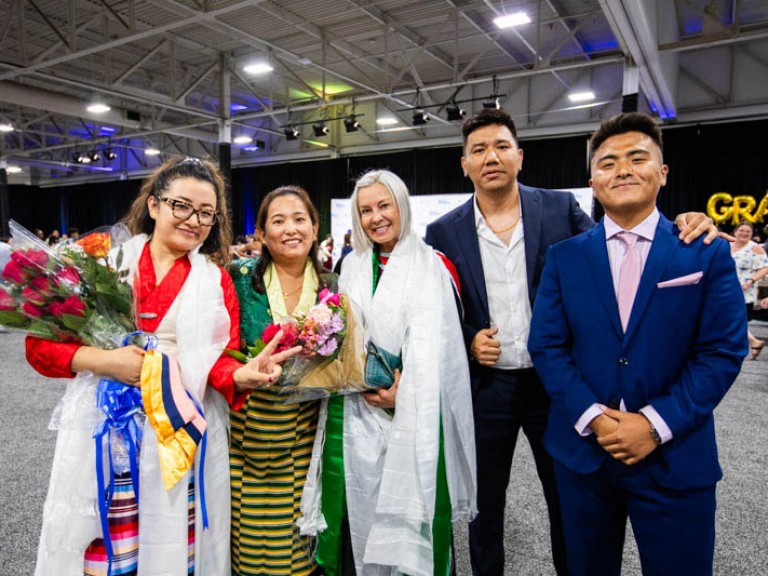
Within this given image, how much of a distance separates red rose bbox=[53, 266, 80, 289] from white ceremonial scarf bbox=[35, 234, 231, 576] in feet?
0.41

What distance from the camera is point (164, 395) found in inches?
49.5

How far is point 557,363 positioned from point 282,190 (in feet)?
3.35

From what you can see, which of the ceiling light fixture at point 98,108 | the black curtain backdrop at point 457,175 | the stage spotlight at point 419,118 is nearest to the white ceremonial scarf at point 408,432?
the black curtain backdrop at point 457,175

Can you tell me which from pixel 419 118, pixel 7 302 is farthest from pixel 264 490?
pixel 419 118

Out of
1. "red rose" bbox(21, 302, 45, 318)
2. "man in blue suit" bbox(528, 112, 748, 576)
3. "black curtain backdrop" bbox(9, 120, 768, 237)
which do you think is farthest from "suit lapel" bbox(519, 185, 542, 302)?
"black curtain backdrop" bbox(9, 120, 768, 237)

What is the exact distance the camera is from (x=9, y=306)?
4.17ft

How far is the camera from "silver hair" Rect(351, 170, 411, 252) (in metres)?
1.68

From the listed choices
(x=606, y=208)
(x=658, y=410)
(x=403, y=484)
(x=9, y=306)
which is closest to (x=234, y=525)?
(x=403, y=484)

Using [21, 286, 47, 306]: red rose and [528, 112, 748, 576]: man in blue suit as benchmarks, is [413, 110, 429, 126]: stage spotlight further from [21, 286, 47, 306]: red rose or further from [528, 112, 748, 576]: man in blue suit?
[21, 286, 47, 306]: red rose

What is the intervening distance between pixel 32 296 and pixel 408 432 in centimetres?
104

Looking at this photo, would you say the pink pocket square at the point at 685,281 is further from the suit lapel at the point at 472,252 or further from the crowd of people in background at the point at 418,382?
the suit lapel at the point at 472,252

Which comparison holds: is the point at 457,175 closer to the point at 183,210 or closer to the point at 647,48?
the point at 647,48

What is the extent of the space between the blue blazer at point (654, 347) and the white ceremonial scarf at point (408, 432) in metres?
0.31

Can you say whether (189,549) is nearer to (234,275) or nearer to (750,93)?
(234,275)
